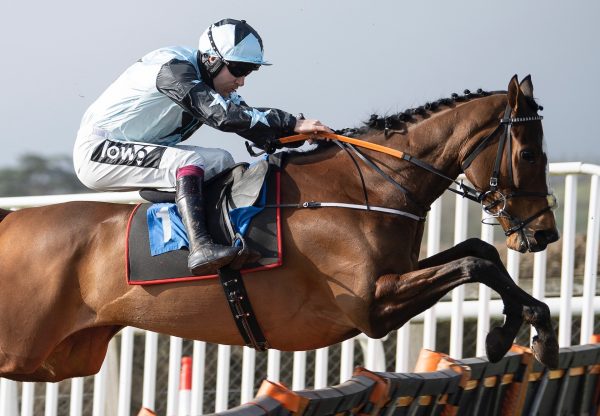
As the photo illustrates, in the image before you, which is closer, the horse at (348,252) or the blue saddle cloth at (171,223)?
the horse at (348,252)

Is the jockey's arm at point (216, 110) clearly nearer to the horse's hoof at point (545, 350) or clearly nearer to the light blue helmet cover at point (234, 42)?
the light blue helmet cover at point (234, 42)

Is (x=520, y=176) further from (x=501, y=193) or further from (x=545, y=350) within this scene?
(x=545, y=350)

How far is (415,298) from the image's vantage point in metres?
5.48

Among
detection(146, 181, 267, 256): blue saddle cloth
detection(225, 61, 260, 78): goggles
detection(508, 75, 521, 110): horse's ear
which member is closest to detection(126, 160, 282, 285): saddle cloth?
detection(146, 181, 267, 256): blue saddle cloth

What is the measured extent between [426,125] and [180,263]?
1389 millimetres

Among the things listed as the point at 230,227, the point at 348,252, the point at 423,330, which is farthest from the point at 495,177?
the point at 423,330

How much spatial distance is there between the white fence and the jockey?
1577 mm

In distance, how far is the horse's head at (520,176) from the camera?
18.2 feet

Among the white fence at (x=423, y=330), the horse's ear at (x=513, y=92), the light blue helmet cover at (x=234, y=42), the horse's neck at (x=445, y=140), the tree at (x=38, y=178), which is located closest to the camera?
the horse's ear at (x=513, y=92)

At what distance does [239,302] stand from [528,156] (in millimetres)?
1551

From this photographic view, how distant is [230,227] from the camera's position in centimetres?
571

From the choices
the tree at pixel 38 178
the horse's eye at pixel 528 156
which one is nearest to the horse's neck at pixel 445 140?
the horse's eye at pixel 528 156

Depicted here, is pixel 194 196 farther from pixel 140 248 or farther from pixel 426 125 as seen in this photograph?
pixel 426 125

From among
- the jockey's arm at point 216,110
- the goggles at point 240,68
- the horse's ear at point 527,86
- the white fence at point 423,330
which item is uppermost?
the goggles at point 240,68
